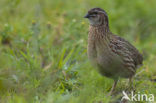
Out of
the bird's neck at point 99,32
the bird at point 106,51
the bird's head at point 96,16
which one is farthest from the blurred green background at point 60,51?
the bird's head at point 96,16

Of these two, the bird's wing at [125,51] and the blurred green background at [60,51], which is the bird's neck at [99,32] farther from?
the blurred green background at [60,51]

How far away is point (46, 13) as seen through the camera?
991 cm

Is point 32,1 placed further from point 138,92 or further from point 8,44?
point 138,92

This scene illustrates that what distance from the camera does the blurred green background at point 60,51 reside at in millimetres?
5488

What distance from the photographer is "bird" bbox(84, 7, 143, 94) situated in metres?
5.85

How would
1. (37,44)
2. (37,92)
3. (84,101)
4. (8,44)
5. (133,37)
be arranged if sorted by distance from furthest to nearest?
(133,37) < (8,44) < (37,44) < (37,92) < (84,101)

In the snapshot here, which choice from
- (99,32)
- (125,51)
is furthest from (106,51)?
(125,51)

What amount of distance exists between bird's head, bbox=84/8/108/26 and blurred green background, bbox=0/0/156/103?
85 centimetres

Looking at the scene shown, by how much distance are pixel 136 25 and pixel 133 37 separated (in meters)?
0.35

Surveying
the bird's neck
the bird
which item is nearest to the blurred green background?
the bird

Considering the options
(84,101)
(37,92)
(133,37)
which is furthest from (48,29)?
(84,101)

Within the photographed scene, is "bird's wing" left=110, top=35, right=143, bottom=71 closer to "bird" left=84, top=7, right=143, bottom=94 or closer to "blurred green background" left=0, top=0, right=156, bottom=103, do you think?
"bird" left=84, top=7, right=143, bottom=94

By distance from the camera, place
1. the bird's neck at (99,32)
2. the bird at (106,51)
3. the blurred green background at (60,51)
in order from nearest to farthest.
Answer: the blurred green background at (60,51) → the bird at (106,51) → the bird's neck at (99,32)

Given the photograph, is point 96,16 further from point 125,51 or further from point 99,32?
point 125,51
